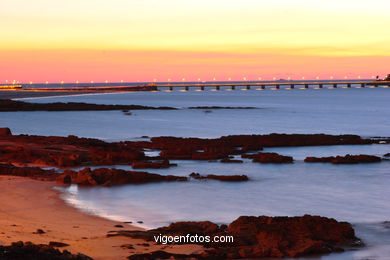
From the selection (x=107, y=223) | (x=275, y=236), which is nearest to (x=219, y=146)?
(x=107, y=223)

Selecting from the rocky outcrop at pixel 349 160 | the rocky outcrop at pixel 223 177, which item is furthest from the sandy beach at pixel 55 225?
the rocky outcrop at pixel 349 160

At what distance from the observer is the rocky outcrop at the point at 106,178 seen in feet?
78.4

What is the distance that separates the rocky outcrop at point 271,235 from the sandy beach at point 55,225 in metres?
0.74

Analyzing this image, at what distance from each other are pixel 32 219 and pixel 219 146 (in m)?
21.4

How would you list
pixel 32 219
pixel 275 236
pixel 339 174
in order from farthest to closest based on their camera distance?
pixel 339 174 < pixel 32 219 < pixel 275 236

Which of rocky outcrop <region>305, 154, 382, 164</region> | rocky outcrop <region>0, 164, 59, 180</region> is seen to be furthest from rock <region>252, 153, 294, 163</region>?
rocky outcrop <region>0, 164, 59, 180</region>

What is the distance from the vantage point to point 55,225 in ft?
54.2

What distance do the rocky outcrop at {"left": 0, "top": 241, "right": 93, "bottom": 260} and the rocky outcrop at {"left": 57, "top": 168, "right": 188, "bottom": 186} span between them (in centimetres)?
1138

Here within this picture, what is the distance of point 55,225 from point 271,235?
531cm

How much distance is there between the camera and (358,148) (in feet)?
131

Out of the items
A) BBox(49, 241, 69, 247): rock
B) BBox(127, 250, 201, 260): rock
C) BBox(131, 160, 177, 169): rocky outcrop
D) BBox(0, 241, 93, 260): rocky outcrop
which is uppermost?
BBox(0, 241, 93, 260): rocky outcrop

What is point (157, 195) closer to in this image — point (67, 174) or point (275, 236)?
point (67, 174)

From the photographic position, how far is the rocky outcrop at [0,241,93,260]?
11.8m

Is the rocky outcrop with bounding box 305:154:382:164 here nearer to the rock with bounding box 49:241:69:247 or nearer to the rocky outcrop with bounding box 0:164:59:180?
the rocky outcrop with bounding box 0:164:59:180
